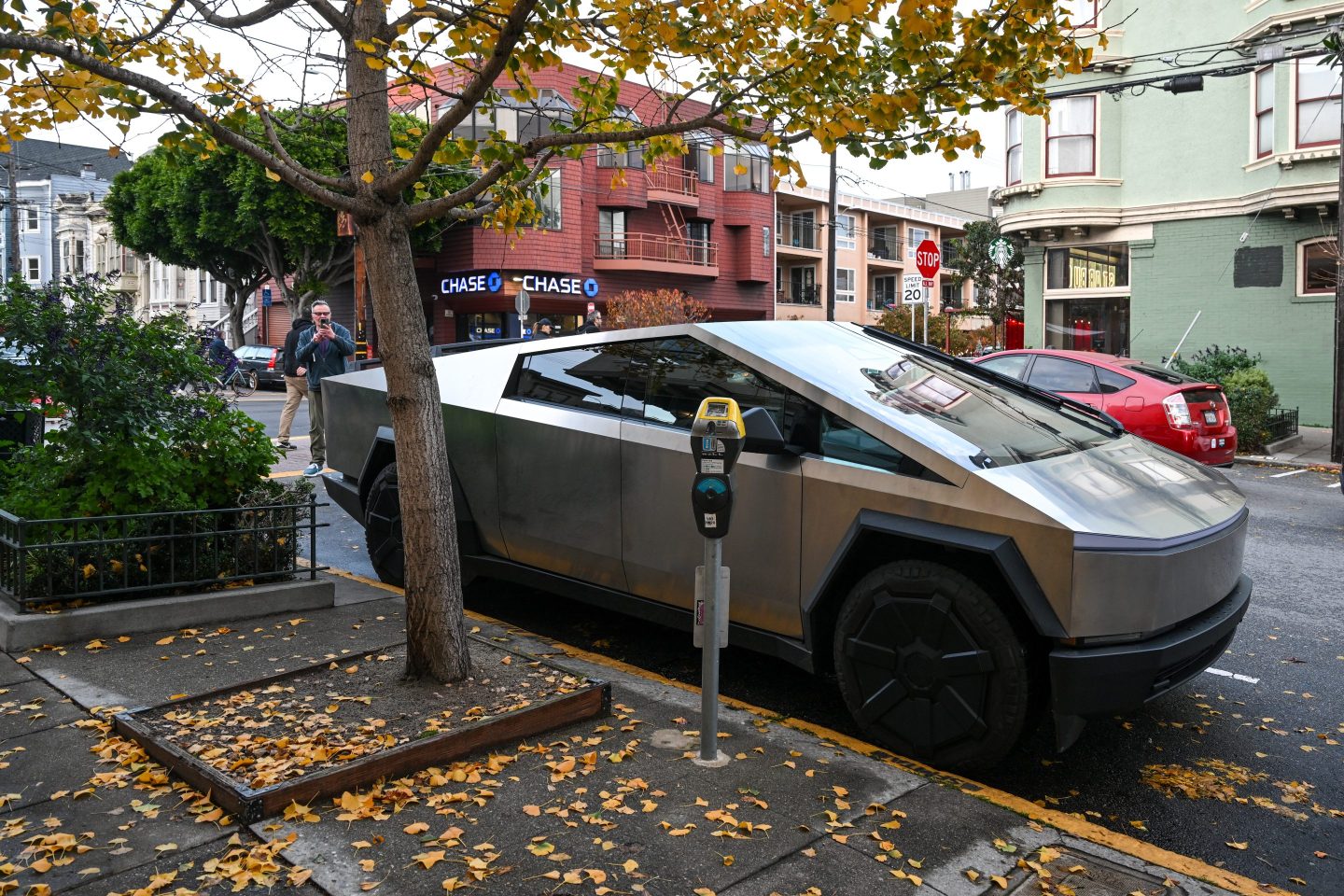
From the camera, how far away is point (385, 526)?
6129mm

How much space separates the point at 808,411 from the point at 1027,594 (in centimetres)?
118

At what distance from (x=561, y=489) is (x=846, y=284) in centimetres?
5708

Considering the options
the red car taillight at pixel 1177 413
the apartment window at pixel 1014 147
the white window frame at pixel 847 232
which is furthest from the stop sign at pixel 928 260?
the white window frame at pixel 847 232

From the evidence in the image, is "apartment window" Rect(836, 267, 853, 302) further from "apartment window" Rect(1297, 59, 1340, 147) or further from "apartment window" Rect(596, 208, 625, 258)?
"apartment window" Rect(1297, 59, 1340, 147)

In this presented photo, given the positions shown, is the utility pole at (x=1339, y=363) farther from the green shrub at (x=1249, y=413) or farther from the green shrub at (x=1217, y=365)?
the green shrub at (x=1217, y=365)

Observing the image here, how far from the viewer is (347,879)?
9.46 ft

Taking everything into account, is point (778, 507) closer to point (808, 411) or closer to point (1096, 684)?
point (808, 411)

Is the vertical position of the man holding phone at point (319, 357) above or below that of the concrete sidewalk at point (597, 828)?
above

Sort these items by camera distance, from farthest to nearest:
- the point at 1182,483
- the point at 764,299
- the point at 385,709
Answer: the point at 764,299 < the point at 1182,483 < the point at 385,709

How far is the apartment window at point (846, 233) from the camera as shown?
193ft

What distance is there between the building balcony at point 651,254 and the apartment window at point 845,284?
16880 millimetres

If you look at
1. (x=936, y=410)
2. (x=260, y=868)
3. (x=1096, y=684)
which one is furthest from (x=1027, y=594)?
(x=260, y=868)

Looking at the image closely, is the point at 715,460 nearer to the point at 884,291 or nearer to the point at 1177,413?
the point at 1177,413

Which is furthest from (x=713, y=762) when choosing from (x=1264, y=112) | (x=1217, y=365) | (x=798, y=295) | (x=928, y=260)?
(x=798, y=295)
